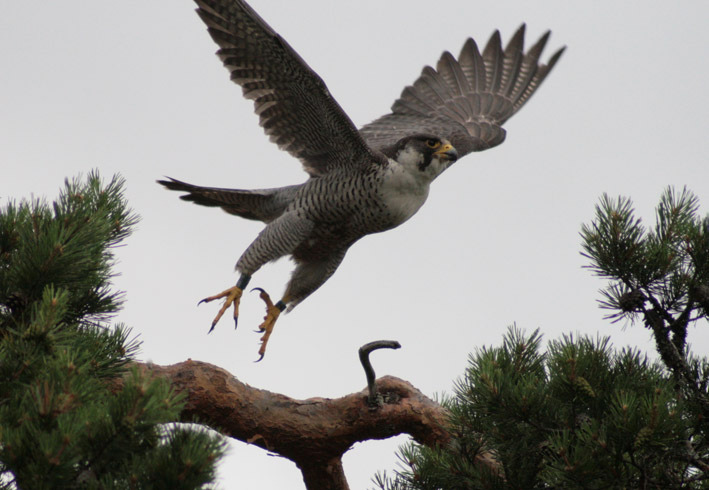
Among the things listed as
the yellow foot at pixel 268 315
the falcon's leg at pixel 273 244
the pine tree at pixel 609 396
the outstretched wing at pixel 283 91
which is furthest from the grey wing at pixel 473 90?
the pine tree at pixel 609 396

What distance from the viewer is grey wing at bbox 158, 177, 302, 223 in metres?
5.99

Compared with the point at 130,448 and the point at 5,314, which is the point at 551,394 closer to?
the point at 130,448

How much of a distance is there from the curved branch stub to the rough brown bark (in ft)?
0.13

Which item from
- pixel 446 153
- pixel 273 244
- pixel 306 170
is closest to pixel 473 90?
pixel 446 153

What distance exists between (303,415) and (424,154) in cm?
231

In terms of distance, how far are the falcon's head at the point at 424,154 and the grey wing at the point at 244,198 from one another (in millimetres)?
849

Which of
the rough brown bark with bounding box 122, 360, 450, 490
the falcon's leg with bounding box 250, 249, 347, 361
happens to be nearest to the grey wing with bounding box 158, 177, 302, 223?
the falcon's leg with bounding box 250, 249, 347, 361

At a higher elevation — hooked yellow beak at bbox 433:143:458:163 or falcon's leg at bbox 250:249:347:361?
hooked yellow beak at bbox 433:143:458:163

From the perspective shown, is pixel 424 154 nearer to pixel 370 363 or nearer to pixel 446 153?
pixel 446 153

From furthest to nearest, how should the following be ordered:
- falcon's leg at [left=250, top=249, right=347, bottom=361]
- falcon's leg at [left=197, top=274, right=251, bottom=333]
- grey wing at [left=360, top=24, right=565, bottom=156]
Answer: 1. grey wing at [left=360, top=24, right=565, bottom=156]
2. falcon's leg at [left=250, top=249, right=347, bottom=361]
3. falcon's leg at [left=197, top=274, right=251, bottom=333]

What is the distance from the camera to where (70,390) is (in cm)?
217

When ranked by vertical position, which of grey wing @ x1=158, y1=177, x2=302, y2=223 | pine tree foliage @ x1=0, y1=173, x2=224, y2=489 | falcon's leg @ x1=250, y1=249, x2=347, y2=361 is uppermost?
grey wing @ x1=158, y1=177, x2=302, y2=223

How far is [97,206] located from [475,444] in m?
1.87

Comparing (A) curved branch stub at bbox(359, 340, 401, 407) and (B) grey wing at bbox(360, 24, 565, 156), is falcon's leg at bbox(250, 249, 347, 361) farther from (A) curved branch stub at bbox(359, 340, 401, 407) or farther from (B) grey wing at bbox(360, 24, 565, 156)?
(B) grey wing at bbox(360, 24, 565, 156)
